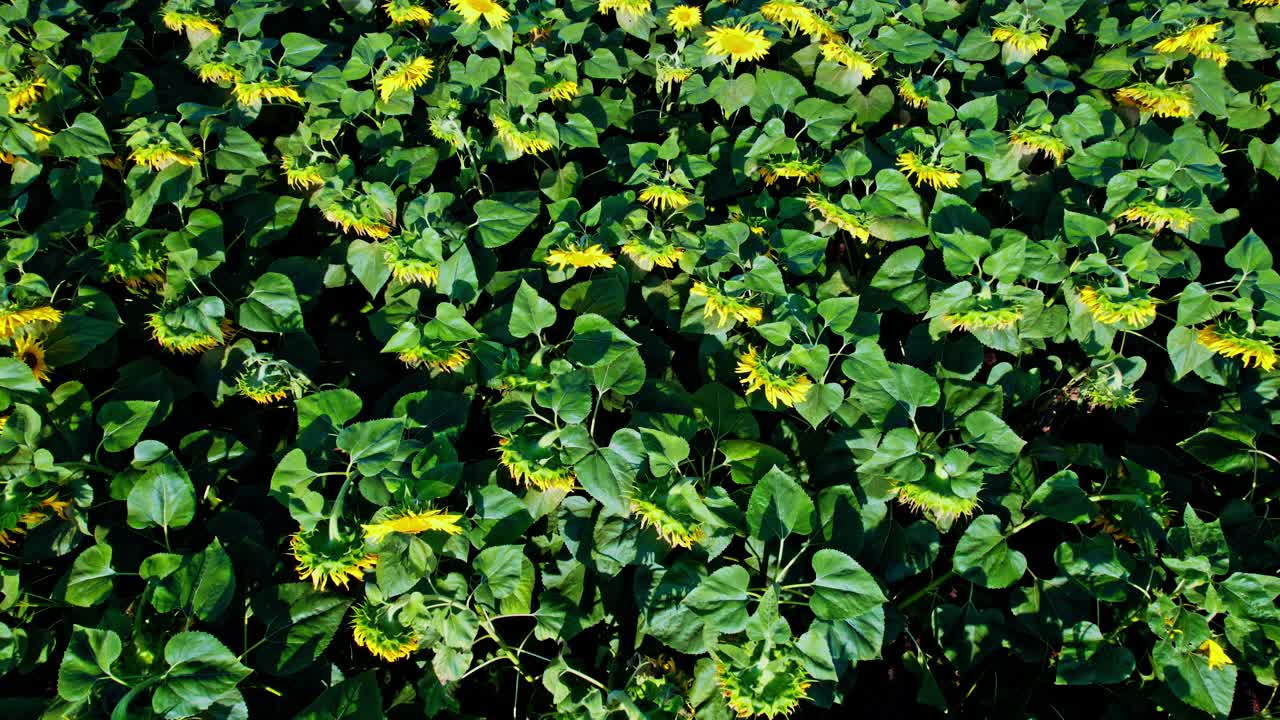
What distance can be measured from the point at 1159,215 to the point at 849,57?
1.09 m

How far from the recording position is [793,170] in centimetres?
229

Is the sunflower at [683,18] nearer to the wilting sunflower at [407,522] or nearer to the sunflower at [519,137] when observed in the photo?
the sunflower at [519,137]

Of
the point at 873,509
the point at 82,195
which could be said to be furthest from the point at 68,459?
the point at 873,509

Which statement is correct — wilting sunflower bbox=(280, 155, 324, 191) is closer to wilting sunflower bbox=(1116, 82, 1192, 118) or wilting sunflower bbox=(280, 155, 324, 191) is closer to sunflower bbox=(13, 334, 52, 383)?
sunflower bbox=(13, 334, 52, 383)

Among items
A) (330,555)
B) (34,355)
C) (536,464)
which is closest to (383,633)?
(330,555)

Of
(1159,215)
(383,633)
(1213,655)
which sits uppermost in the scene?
(1159,215)

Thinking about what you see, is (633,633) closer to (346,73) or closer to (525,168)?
(525,168)

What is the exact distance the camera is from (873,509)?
1.81m

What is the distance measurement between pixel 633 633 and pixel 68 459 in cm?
147

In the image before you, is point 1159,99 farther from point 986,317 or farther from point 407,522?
point 407,522

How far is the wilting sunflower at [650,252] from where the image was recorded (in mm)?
2020

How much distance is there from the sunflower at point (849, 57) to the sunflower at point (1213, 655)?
6.29 feet

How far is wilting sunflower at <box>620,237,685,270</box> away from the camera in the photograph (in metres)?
2.02

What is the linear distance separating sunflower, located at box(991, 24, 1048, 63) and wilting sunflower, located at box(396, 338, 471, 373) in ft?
7.54
